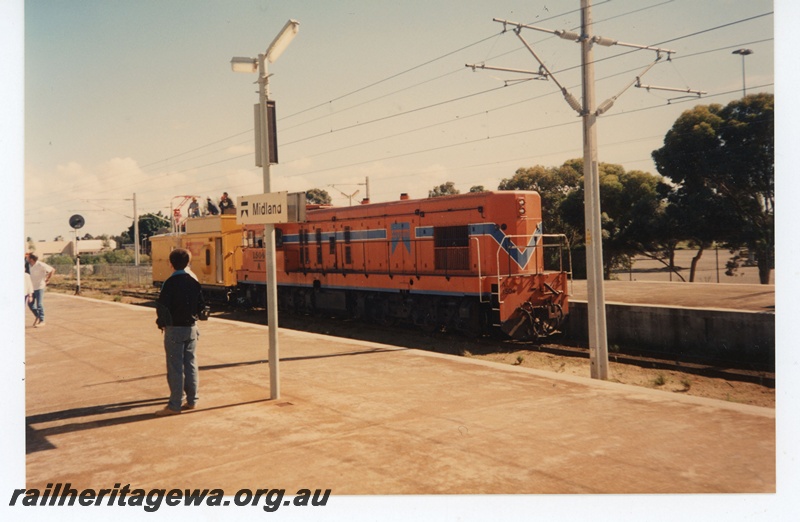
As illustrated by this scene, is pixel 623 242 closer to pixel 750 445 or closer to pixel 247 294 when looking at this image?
pixel 247 294

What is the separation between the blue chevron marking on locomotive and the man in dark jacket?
850 cm

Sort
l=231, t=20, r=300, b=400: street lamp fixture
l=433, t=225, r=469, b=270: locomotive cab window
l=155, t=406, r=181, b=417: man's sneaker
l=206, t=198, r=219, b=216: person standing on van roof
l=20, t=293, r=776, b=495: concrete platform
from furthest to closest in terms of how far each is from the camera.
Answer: l=206, t=198, r=219, b=216: person standing on van roof
l=433, t=225, r=469, b=270: locomotive cab window
l=231, t=20, r=300, b=400: street lamp fixture
l=155, t=406, r=181, b=417: man's sneaker
l=20, t=293, r=776, b=495: concrete platform

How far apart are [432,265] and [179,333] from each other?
9.34m

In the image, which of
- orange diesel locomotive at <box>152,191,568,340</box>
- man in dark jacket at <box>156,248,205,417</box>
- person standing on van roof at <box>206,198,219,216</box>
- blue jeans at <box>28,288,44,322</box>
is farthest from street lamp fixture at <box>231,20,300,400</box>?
person standing on van roof at <box>206,198,219,216</box>

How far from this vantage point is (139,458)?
5.52m

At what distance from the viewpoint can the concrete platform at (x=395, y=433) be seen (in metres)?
4.96

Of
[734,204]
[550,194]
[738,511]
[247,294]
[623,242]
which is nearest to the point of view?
[738,511]

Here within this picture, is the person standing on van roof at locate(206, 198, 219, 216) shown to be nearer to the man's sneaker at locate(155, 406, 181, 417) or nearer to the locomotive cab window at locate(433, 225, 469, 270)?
the locomotive cab window at locate(433, 225, 469, 270)

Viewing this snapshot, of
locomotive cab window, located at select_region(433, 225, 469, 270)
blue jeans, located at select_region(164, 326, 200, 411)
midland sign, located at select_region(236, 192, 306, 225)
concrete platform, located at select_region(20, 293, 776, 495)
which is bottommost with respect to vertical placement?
concrete platform, located at select_region(20, 293, 776, 495)

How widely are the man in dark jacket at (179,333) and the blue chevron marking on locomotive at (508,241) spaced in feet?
27.9

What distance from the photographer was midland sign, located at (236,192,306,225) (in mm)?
7176

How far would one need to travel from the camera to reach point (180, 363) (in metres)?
7.00

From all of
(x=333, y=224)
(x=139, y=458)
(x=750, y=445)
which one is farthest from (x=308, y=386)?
(x=333, y=224)

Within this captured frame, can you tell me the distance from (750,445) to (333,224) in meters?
15.1
